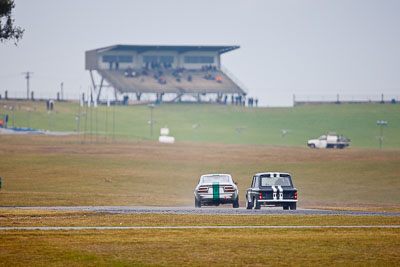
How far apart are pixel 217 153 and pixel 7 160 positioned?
1013 inches

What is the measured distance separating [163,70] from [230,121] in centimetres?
3613

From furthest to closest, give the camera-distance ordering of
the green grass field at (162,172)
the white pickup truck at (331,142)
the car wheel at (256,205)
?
the white pickup truck at (331,142) < the green grass field at (162,172) < the car wheel at (256,205)

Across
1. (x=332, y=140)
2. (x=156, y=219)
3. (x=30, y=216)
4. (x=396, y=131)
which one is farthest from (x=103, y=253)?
(x=396, y=131)

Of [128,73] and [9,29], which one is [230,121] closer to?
[128,73]

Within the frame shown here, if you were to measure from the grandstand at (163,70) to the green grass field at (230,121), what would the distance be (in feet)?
24.3

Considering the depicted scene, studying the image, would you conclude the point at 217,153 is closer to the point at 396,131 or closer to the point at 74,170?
the point at 74,170

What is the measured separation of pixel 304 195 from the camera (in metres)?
56.9

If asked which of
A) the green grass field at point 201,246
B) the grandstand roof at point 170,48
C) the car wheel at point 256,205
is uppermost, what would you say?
A: the grandstand roof at point 170,48

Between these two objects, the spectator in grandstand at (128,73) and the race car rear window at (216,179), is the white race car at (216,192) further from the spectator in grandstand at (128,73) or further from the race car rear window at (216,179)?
the spectator in grandstand at (128,73)

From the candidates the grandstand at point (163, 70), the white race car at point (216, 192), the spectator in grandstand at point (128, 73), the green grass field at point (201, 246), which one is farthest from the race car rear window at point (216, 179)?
the spectator in grandstand at point (128, 73)

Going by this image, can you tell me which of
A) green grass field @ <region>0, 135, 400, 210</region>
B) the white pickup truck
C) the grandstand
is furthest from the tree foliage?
the grandstand

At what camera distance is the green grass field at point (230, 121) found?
128 m

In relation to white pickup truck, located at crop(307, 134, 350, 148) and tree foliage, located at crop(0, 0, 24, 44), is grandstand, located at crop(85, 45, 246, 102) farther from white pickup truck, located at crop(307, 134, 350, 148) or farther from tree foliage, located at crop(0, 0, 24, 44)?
tree foliage, located at crop(0, 0, 24, 44)

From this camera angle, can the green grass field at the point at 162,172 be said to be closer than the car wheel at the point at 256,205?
No
